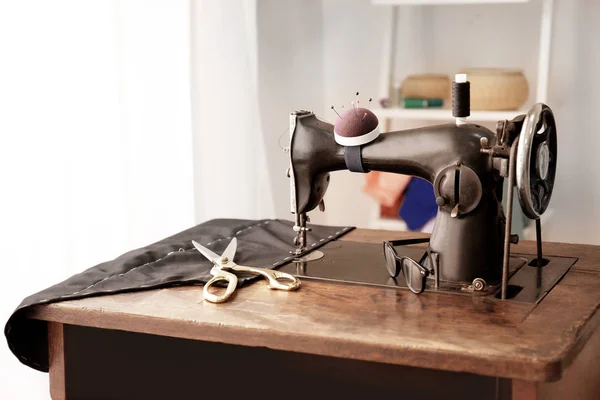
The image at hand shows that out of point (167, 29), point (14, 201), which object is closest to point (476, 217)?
point (14, 201)

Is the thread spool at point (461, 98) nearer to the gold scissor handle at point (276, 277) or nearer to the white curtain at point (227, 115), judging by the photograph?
the gold scissor handle at point (276, 277)

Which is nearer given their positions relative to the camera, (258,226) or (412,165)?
(412,165)

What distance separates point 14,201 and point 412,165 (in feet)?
3.80

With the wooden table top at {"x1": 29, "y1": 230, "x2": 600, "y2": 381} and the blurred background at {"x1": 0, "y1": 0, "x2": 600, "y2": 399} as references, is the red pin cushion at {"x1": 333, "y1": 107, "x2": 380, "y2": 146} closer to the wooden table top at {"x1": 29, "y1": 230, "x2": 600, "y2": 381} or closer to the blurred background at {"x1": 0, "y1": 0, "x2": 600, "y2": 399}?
the wooden table top at {"x1": 29, "y1": 230, "x2": 600, "y2": 381}

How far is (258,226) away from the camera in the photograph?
7.38 feet

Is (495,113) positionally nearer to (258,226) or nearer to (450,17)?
(450,17)

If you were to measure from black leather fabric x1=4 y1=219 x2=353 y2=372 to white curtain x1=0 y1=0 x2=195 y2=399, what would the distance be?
49cm

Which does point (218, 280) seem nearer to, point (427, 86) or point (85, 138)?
point (85, 138)

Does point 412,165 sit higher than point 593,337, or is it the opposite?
point 412,165

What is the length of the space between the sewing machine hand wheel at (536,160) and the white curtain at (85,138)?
1370mm

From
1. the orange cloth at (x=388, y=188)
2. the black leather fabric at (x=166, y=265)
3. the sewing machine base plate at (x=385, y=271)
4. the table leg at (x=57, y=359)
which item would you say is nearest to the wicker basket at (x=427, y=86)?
the orange cloth at (x=388, y=188)

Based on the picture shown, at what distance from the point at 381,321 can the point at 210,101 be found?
1.77m

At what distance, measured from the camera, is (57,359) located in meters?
1.72

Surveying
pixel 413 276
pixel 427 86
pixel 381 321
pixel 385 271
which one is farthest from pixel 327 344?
pixel 427 86
